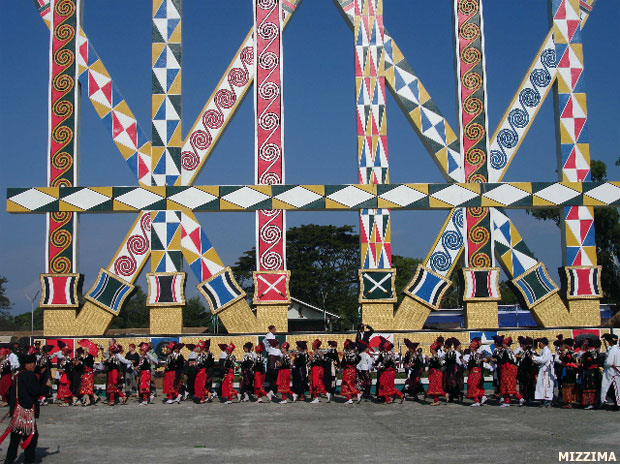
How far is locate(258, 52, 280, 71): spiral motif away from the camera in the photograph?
17.1 m

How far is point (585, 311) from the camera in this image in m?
16.7

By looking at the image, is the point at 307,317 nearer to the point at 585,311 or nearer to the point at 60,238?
the point at 585,311

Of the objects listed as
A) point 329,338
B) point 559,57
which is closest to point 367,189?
point 329,338

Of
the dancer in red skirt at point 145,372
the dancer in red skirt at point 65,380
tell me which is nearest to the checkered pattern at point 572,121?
the dancer in red skirt at point 145,372

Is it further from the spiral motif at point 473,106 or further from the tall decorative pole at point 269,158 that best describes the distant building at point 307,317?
the spiral motif at point 473,106

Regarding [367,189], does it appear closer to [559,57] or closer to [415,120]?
[415,120]

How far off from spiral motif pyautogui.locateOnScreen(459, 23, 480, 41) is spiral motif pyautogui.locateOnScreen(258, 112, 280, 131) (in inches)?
196

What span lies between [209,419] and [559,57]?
12092 millimetres

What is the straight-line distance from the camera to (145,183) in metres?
16.7

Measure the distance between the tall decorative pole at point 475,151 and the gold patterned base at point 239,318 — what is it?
4961mm

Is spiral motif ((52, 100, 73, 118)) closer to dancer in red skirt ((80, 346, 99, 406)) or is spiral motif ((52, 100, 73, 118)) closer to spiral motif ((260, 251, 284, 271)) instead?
spiral motif ((260, 251, 284, 271))

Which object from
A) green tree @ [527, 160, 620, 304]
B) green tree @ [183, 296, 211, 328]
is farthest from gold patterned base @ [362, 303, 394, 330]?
green tree @ [183, 296, 211, 328]

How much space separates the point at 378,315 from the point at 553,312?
414 centimetres

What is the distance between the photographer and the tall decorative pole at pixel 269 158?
645 inches
